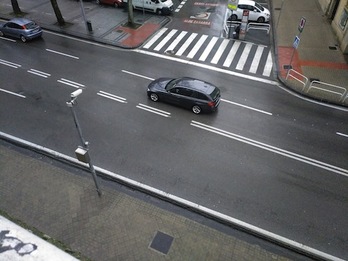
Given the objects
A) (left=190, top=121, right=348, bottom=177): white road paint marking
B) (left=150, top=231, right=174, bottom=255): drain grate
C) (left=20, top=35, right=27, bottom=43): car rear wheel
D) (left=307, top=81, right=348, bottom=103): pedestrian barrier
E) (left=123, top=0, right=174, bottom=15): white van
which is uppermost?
(left=123, top=0, right=174, bottom=15): white van

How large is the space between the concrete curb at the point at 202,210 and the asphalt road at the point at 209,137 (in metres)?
0.26

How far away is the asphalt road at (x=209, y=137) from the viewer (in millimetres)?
11305

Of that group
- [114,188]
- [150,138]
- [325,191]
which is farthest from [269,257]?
[150,138]

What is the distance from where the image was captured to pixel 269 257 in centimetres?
961

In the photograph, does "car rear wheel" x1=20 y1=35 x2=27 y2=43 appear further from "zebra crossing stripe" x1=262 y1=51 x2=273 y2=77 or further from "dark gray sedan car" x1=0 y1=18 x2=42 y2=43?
"zebra crossing stripe" x1=262 y1=51 x2=273 y2=77

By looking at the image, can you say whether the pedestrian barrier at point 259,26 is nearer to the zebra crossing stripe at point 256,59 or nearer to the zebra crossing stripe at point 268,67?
the zebra crossing stripe at point 256,59

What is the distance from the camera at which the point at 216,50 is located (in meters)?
22.4

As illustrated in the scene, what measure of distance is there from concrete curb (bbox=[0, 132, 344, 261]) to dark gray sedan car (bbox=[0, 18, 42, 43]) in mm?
12385

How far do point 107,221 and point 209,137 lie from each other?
6.67 meters

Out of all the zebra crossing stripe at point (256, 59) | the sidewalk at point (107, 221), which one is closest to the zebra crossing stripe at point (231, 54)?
the zebra crossing stripe at point (256, 59)

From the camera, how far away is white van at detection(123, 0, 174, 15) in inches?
1072

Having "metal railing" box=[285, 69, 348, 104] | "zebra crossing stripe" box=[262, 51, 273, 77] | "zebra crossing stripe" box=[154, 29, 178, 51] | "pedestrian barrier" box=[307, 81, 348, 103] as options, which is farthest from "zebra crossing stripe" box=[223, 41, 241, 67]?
"pedestrian barrier" box=[307, 81, 348, 103]

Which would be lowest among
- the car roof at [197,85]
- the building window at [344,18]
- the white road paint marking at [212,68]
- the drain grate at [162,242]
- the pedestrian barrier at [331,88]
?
the drain grate at [162,242]

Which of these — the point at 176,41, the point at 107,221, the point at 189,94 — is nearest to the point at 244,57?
the point at 176,41
